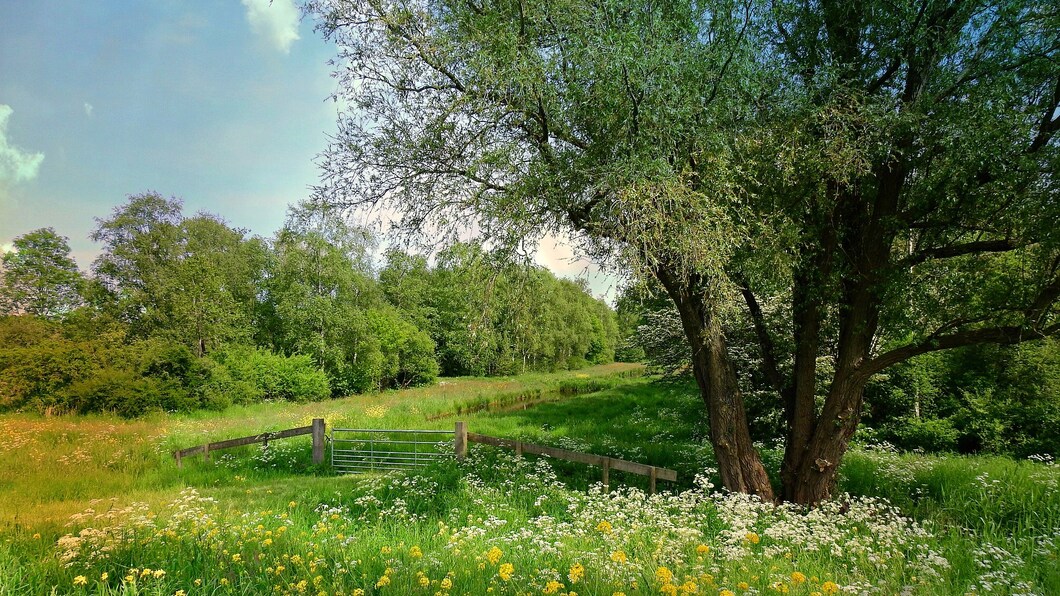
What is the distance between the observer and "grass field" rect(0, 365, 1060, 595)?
10.8ft

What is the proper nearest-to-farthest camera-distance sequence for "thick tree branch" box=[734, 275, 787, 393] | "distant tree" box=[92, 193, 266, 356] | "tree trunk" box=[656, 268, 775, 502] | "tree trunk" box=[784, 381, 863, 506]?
"tree trunk" box=[784, 381, 863, 506]
"tree trunk" box=[656, 268, 775, 502]
"thick tree branch" box=[734, 275, 787, 393]
"distant tree" box=[92, 193, 266, 356]

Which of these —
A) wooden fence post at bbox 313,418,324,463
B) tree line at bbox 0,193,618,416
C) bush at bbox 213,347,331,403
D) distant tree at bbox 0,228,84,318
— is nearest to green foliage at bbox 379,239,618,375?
tree line at bbox 0,193,618,416

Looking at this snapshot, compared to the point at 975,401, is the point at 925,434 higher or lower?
lower

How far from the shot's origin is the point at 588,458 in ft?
26.8

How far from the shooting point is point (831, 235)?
23.8 feet

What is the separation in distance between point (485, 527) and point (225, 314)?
26104mm

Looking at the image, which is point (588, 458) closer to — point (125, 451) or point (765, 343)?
point (765, 343)

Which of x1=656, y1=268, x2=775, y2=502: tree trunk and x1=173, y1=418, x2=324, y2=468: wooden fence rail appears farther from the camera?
x1=173, y1=418, x2=324, y2=468: wooden fence rail

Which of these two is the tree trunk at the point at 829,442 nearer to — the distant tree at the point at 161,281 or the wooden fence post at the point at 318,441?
the wooden fence post at the point at 318,441

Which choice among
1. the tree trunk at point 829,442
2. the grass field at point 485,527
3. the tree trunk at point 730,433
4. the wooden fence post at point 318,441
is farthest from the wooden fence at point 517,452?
the tree trunk at point 829,442

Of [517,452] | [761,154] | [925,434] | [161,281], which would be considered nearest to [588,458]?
[517,452]

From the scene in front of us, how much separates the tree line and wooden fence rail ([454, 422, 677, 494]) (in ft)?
5.52

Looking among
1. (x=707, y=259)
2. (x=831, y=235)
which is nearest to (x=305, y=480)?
(x=707, y=259)

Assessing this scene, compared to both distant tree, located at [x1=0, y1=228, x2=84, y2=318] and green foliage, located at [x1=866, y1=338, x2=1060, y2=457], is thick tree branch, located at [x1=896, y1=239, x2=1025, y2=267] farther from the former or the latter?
distant tree, located at [x1=0, y1=228, x2=84, y2=318]
